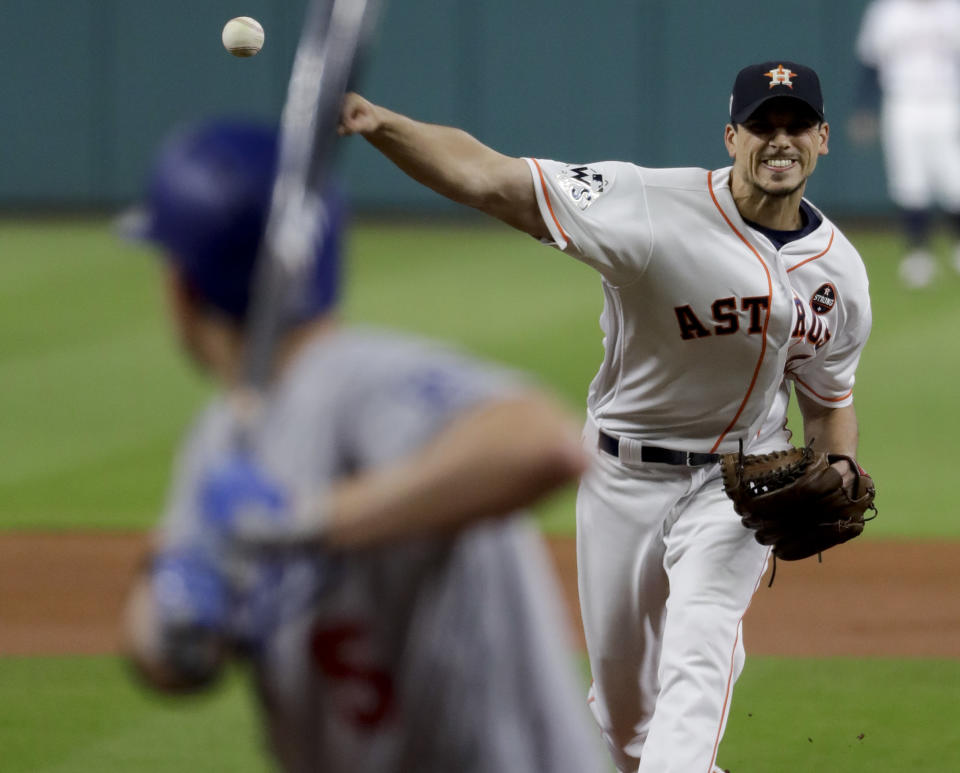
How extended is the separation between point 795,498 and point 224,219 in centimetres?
277

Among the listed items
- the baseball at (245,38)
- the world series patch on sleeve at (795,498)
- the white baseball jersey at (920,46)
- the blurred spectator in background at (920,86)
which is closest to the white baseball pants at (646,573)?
the world series patch on sleeve at (795,498)

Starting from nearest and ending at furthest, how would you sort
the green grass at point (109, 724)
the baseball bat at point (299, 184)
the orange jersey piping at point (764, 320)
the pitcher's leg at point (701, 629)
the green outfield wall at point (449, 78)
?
the baseball bat at point (299, 184)
the pitcher's leg at point (701, 629)
the orange jersey piping at point (764, 320)
the green grass at point (109, 724)
the green outfield wall at point (449, 78)

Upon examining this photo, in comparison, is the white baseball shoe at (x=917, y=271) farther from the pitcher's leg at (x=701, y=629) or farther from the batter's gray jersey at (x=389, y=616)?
the batter's gray jersey at (x=389, y=616)

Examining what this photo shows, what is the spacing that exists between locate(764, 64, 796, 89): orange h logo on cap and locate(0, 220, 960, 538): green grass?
10.0ft

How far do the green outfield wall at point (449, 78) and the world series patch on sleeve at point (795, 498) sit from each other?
1454 centimetres

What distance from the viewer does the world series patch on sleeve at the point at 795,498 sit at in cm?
446

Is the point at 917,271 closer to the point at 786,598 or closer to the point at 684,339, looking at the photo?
the point at 786,598

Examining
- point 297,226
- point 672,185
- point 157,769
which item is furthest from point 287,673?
point 157,769

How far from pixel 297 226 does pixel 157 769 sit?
11.9 ft

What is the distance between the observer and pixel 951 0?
53.2ft

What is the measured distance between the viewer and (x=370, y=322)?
13914 millimetres

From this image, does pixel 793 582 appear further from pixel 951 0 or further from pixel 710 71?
pixel 710 71

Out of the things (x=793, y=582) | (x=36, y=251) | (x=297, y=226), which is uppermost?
(x=297, y=226)

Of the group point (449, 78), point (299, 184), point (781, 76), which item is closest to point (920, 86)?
point (449, 78)
